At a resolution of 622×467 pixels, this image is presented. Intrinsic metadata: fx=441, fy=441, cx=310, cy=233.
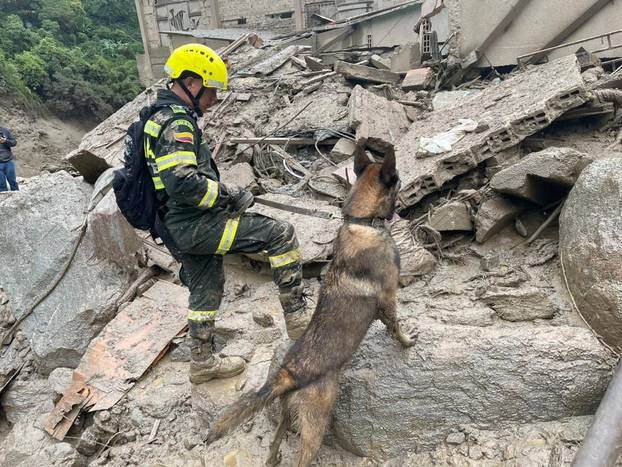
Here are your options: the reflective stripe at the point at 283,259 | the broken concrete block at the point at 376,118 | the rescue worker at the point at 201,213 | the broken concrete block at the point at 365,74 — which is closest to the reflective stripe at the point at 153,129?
the rescue worker at the point at 201,213

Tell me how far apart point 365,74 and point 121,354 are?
7.31m

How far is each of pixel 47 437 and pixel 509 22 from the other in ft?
29.5

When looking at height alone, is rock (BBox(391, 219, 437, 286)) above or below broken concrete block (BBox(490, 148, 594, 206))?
below

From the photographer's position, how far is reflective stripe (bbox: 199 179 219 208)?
10.1 ft

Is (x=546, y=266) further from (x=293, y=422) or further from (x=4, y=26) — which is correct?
(x=4, y=26)

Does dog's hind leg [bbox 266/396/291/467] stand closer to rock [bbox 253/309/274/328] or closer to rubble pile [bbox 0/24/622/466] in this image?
rubble pile [bbox 0/24/622/466]

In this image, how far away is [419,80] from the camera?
8742mm

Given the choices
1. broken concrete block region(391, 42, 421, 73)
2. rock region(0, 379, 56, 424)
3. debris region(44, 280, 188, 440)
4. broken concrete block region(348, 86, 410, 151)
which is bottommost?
rock region(0, 379, 56, 424)

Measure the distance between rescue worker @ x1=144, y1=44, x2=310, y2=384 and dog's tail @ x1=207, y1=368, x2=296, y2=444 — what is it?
36.1 inches

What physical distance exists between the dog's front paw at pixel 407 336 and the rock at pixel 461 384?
4 cm

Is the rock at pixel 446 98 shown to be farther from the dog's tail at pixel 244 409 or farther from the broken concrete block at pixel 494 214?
the dog's tail at pixel 244 409

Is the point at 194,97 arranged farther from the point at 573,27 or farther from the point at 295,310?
the point at 573,27

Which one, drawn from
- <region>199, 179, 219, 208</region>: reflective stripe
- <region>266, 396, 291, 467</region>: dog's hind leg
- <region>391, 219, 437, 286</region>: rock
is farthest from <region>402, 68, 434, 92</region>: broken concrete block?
<region>266, 396, 291, 467</region>: dog's hind leg

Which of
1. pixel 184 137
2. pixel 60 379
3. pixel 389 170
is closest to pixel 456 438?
Result: pixel 389 170
